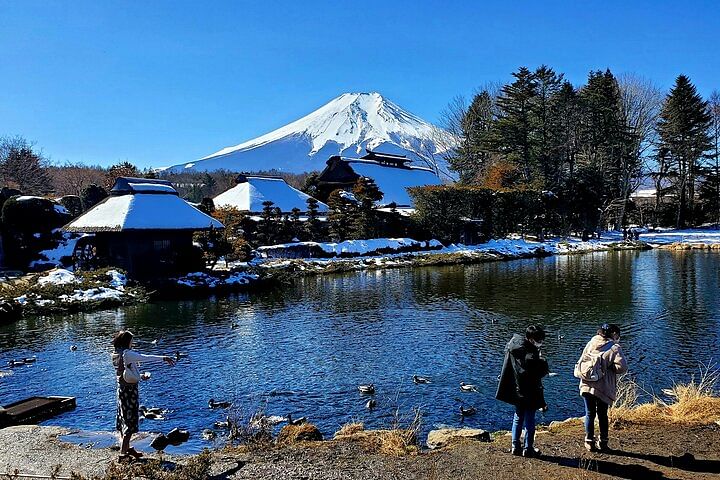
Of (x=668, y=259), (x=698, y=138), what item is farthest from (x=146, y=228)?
(x=698, y=138)

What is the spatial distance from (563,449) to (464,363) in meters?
5.62

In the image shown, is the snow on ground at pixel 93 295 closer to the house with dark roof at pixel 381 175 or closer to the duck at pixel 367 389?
the duck at pixel 367 389

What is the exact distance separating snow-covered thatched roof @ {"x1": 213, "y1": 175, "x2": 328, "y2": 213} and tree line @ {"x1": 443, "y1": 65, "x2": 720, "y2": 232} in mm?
15576

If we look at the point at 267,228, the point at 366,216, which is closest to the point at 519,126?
the point at 366,216

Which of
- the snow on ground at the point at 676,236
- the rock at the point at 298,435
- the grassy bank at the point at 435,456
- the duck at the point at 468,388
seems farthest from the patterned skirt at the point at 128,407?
the snow on ground at the point at 676,236

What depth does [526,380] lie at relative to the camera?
218 inches

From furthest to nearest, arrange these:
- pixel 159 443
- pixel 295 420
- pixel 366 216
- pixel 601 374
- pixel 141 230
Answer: pixel 366 216 → pixel 141 230 → pixel 295 420 → pixel 159 443 → pixel 601 374

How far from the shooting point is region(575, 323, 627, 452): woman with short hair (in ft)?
18.5

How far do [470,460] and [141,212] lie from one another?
22237 mm

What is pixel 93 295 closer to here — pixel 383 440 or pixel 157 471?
pixel 157 471

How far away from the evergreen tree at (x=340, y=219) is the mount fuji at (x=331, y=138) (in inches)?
2758

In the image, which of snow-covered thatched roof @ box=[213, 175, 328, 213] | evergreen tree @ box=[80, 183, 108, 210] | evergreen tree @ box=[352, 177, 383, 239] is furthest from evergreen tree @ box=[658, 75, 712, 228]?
evergreen tree @ box=[80, 183, 108, 210]

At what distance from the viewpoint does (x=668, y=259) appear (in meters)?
31.5

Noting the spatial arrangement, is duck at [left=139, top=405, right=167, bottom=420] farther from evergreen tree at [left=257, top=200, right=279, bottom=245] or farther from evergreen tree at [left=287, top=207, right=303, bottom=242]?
evergreen tree at [left=287, top=207, right=303, bottom=242]
